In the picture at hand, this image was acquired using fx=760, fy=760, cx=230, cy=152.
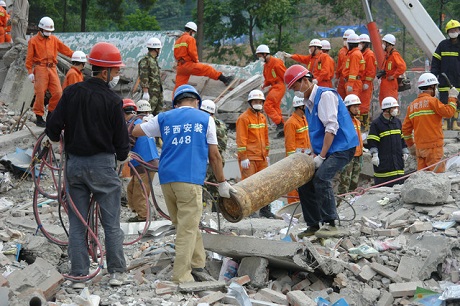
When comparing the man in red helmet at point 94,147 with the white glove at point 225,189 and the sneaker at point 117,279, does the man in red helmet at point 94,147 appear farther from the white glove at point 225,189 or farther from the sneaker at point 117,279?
the white glove at point 225,189

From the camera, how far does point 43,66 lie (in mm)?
13281

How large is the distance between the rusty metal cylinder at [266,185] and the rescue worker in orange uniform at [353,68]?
7356 mm

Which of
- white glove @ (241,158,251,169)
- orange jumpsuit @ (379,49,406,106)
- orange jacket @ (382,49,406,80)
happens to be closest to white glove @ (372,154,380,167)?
white glove @ (241,158,251,169)

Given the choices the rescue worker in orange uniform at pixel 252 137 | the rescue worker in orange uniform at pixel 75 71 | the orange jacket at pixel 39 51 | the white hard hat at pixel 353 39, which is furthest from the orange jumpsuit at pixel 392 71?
the orange jacket at pixel 39 51

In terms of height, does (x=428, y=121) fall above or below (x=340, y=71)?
below

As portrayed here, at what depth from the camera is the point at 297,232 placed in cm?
838

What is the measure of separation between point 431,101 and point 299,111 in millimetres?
1944

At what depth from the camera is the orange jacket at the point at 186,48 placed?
14648 mm

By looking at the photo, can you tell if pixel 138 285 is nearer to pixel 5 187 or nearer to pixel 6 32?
pixel 5 187

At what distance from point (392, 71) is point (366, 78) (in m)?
0.53

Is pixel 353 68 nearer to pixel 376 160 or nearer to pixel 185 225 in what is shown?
pixel 376 160

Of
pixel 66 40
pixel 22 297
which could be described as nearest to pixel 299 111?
pixel 22 297

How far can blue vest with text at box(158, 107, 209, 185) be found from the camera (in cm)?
647

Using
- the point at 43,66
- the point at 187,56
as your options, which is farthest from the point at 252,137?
the point at 43,66
